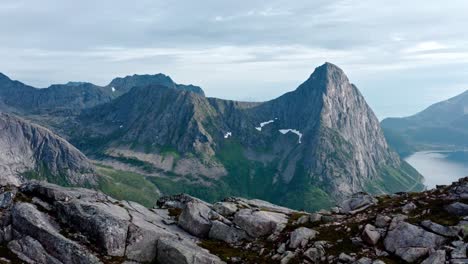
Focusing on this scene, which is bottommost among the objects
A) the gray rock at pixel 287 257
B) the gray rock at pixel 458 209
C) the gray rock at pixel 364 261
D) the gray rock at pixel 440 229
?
the gray rock at pixel 287 257

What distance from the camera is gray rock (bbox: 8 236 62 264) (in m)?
44.8

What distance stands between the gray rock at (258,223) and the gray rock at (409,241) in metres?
16.5

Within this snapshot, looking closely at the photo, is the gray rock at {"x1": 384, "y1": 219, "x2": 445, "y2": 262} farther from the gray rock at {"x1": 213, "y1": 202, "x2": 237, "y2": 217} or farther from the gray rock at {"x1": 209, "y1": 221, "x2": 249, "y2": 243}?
the gray rock at {"x1": 213, "y1": 202, "x2": 237, "y2": 217}

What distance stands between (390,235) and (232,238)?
21.7 m

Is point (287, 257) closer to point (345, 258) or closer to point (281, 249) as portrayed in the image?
point (281, 249)

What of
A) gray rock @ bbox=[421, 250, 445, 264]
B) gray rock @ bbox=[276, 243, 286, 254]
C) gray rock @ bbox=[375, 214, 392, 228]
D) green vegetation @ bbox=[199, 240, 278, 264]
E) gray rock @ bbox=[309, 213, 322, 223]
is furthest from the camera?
gray rock @ bbox=[309, 213, 322, 223]

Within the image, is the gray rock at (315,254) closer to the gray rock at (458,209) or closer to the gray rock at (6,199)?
the gray rock at (458,209)

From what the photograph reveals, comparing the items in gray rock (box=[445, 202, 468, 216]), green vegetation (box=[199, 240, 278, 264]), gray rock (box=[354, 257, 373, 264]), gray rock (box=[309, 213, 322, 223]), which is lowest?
green vegetation (box=[199, 240, 278, 264])

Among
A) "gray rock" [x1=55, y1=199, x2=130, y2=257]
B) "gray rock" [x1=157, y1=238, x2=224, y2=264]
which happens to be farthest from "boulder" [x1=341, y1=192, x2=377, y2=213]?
"gray rock" [x1=55, y1=199, x2=130, y2=257]

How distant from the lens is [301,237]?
46.4m

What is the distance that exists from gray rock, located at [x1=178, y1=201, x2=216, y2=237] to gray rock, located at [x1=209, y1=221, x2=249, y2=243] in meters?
1.41

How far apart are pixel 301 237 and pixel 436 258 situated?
15516mm

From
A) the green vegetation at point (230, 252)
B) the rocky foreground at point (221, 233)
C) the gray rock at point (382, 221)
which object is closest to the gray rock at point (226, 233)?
the rocky foreground at point (221, 233)

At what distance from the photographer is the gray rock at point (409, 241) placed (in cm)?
3797
